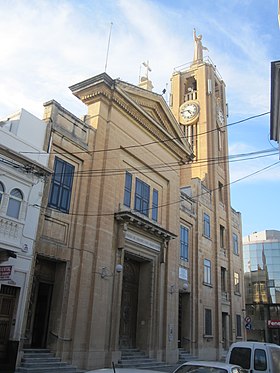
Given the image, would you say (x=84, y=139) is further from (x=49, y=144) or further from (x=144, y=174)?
(x=144, y=174)

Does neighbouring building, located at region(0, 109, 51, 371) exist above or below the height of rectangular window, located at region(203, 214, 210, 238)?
below

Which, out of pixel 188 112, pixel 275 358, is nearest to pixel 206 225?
pixel 188 112

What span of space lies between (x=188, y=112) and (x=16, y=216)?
2648 centimetres

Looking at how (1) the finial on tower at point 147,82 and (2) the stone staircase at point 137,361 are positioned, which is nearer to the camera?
(2) the stone staircase at point 137,361

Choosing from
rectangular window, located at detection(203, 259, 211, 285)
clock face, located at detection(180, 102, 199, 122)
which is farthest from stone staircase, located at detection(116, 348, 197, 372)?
clock face, located at detection(180, 102, 199, 122)

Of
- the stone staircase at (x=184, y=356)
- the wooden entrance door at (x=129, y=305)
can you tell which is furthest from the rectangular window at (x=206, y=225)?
the wooden entrance door at (x=129, y=305)

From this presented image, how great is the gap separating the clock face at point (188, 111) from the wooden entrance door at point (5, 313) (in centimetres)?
2682

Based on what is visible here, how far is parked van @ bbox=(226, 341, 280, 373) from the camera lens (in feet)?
33.3

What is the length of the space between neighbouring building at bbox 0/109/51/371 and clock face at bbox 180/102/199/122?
2362 cm

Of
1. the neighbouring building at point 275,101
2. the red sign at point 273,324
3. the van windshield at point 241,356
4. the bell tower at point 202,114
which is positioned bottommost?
the van windshield at point 241,356

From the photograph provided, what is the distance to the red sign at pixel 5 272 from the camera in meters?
11.9

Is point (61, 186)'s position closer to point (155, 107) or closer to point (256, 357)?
point (155, 107)

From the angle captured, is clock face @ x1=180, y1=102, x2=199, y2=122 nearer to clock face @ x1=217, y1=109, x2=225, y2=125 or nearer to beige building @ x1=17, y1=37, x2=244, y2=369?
clock face @ x1=217, y1=109, x2=225, y2=125

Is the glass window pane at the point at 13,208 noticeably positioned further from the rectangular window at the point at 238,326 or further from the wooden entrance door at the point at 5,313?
the rectangular window at the point at 238,326
